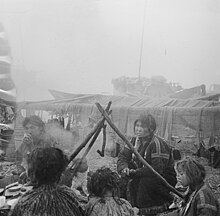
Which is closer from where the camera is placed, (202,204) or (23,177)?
(202,204)

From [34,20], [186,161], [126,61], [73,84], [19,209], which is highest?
[34,20]

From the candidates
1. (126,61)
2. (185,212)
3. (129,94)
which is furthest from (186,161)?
(126,61)

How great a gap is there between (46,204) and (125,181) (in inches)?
35.8

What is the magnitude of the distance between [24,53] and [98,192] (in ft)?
5.23

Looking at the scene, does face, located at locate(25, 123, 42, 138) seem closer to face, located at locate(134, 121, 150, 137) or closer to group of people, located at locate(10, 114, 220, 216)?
group of people, located at locate(10, 114, 220, 216)

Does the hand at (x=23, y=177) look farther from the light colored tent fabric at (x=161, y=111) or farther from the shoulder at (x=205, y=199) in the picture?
the shoulder at (x=205, y=199)

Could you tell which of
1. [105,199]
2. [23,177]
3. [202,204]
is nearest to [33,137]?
[23,177]

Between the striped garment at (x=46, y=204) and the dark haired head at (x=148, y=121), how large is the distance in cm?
94

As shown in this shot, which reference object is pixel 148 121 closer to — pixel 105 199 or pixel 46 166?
pixel 105 199

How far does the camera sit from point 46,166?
252 cm

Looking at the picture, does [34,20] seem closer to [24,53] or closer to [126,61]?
[24,53]

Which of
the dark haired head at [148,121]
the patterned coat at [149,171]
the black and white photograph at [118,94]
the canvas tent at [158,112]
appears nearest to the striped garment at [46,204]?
the black and white photograph at [118,94]

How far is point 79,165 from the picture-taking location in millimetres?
3154

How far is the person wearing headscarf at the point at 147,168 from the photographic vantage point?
3018mm
